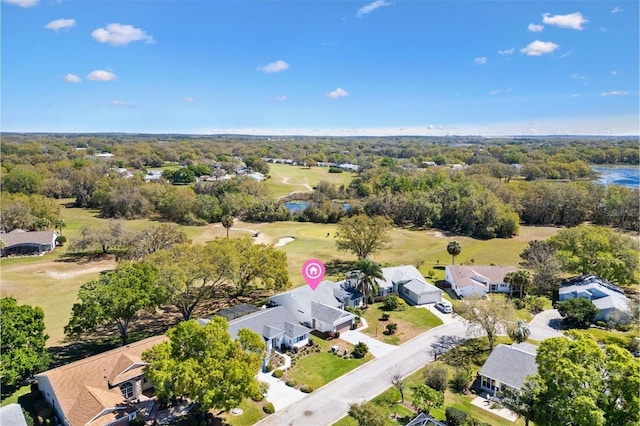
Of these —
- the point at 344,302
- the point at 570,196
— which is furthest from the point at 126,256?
the point at 570,196

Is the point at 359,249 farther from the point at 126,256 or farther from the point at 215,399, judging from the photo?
the point at 215,399

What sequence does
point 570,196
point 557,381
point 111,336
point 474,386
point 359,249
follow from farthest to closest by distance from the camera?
point 570,196, point 359,249, point 111,336, point 474,386, point 557,381

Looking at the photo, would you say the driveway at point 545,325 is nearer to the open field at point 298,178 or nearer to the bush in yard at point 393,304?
the bush in yard at point 393,304

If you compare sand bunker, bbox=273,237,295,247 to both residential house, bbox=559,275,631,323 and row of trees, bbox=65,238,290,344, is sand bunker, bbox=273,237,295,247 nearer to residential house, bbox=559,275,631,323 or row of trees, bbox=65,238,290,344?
row of trees, bbox=65,238,290,344

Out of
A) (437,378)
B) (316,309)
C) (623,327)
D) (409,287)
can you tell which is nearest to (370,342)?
(316,309)

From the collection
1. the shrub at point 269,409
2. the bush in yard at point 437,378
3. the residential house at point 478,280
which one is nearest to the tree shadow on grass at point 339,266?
the residential house at point 478,280

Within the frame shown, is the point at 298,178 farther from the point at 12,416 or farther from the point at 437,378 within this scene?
the point at 12,416

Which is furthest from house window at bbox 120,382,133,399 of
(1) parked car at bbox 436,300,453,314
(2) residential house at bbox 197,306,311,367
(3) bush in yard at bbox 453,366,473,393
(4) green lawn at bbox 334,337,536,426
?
(1) parked car at bbox 436,300,453,314
